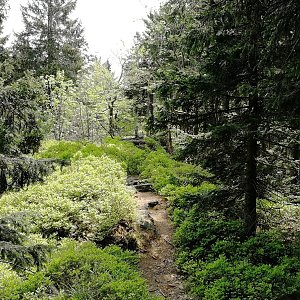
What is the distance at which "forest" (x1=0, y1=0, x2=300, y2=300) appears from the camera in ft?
12.3

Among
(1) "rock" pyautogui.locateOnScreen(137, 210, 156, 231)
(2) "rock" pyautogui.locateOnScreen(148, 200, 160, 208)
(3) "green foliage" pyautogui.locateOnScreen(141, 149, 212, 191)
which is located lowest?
(1) "rock" pyautogui.locateOnScreen(137, 210, 156, 231)

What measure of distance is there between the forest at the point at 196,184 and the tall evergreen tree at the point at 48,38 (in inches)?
612

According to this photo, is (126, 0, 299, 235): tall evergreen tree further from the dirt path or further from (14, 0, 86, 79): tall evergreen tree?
(14, 0, 86, 79): tall evergreen tree

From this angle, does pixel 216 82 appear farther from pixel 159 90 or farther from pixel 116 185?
pixel 116 185

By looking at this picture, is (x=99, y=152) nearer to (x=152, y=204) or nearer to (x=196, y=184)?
(x=152, y=204)

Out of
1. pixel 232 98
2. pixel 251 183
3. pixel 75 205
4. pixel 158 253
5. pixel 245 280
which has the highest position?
pixel 232 98

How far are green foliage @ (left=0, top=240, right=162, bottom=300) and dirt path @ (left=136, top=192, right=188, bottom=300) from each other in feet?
1.77

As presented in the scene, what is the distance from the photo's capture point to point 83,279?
5.00 meters

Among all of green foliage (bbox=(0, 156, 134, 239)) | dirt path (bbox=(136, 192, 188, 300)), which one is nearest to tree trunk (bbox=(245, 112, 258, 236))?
dirt path (bbox=(136, 192, 188, 300))

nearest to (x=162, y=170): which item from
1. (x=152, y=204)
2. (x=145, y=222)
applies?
(x=152, y=204)

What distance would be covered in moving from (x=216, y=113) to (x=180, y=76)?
109 cm

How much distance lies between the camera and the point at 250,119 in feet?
18.5

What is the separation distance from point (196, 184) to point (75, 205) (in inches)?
113

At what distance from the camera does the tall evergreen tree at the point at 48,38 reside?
74.3ft
